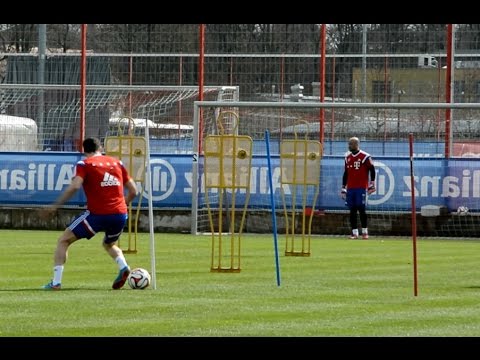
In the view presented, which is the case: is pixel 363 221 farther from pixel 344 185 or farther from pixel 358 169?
pixel 358 169

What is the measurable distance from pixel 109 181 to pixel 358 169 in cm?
1251

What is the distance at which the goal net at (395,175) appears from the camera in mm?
31406

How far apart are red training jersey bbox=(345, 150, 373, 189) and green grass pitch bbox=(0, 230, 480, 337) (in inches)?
143

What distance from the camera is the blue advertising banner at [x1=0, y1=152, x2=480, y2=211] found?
31.4 metres

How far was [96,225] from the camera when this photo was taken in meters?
19.4

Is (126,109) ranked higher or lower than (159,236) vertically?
higher

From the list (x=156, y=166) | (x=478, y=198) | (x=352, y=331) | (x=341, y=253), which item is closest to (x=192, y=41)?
(x=156, y=166)

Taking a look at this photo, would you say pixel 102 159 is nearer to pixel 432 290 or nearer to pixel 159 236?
pixel 432 290

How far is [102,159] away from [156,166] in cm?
1366

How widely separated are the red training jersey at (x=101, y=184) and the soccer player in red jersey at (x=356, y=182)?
12154 mm

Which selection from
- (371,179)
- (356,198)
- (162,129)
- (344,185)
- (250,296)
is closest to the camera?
(250,296)

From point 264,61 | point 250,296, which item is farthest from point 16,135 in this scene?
point 250,296

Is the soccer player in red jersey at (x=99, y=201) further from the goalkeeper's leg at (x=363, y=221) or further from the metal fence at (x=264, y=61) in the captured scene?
the metal fence at (x=264, y=61)
